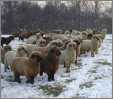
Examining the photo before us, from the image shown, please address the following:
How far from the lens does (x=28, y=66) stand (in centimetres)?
892

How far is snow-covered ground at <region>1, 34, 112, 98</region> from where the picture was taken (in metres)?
8.13

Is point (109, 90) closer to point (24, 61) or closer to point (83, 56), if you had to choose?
point (24, 61)

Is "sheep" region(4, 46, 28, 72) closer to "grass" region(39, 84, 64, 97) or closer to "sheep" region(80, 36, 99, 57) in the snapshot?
"grass" region(39, 84, 64, 97)

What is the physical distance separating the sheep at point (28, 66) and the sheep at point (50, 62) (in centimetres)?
44

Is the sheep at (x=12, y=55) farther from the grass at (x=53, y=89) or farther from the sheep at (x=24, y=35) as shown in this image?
the sheep at (x=24, y=35)

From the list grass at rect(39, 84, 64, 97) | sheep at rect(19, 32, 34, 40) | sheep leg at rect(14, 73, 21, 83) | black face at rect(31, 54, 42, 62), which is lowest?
sheep at rect(19, 32, 34, 40)

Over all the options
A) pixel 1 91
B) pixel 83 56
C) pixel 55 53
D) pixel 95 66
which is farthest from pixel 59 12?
pixel 1 91

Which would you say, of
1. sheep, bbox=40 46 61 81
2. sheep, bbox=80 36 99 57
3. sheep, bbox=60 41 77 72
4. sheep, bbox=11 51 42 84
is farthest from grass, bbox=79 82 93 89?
sheep, bbox=80 36 99 57

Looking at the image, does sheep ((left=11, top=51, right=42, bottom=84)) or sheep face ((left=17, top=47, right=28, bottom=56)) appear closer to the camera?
sheep ((left=11, top=51, right=42, bottom=84))

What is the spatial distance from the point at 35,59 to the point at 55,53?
836mm

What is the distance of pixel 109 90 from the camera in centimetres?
831

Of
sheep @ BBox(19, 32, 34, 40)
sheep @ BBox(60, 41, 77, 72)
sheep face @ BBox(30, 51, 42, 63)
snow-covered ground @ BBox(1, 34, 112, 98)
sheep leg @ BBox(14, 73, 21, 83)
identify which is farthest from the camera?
sheep @ BBox(19, 32, 34, 40)

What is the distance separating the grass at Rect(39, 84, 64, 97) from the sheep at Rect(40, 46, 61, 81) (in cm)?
62

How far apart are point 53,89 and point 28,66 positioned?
0.99 m
